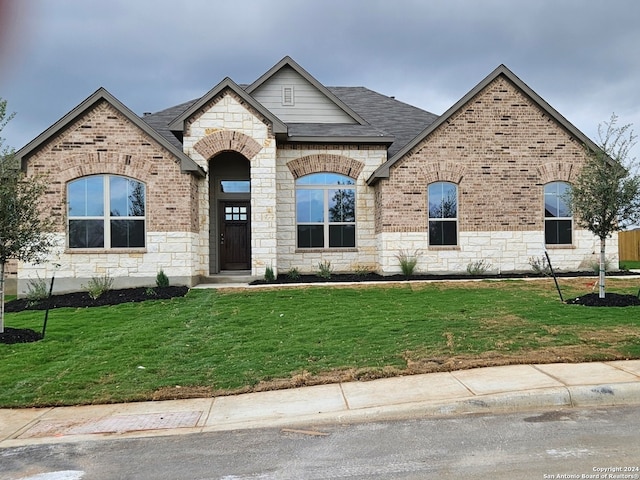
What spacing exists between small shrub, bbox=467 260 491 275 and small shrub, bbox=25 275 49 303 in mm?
12108

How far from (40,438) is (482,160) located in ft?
46.4

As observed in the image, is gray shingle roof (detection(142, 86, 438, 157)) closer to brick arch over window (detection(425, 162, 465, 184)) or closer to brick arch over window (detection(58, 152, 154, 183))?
brick arch over window (detection(425, 162, 465, 184))

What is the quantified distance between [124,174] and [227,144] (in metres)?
3.11

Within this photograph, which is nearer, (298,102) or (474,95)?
(474,95)

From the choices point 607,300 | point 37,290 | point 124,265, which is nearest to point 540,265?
point 607,300

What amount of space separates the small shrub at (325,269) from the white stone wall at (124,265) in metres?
3.87

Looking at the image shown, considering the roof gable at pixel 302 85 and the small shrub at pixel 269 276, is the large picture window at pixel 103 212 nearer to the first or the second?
the small shrub at pixel 269 276

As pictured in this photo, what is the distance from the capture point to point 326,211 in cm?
1683

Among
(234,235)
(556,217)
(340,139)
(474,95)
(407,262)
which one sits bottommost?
(407,262)

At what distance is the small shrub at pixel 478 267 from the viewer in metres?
15.8

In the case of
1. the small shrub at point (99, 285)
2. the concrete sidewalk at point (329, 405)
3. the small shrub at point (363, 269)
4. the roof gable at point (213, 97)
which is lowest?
the concrete sidewalk at point (329, 405)

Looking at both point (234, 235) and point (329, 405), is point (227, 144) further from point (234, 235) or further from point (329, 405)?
point (329, 405)

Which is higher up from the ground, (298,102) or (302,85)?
(302,85)

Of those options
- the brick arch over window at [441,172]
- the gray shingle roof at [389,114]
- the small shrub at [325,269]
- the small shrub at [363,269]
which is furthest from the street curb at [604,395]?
the gray shingle roof at [389,114]
